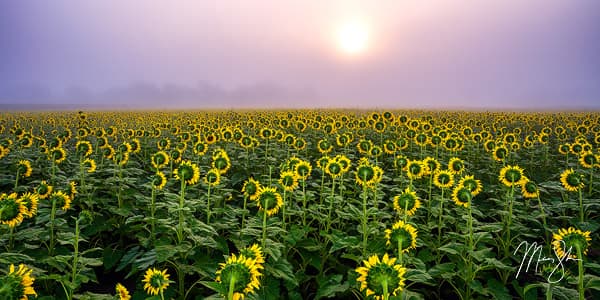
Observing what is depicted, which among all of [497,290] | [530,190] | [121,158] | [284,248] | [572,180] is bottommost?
[497,290]

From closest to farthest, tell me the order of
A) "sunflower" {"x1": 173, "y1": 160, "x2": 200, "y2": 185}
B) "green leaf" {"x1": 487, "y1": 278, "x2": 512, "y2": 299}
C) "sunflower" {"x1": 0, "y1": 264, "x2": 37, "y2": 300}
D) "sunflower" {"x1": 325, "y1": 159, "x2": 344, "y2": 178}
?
"sunflower" {"x1": 0, "y1": 264, "x2": 37, "y2": 300} < "green leaf" {"x1": 487, "y1": 278, "x2": 512, "y2": 299} < "sunflower" {"x1": 173, "y1": 160, "x2": 200, "y2": 185} < "sunflower" {"x1": 325, "y1": 159, "x2": 344, "y2": 178}

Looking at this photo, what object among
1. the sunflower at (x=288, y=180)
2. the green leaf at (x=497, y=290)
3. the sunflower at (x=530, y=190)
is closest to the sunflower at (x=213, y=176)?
the sunflower at (x=288, y=180)

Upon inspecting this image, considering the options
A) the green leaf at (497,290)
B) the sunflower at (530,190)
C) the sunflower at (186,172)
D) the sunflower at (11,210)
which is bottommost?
the green leaf at (497,290)

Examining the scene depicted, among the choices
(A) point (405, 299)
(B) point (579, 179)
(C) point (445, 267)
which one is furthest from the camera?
(B) point (579, 179)

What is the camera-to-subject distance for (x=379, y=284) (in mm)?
2311

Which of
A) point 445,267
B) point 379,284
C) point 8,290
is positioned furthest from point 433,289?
point 8,290

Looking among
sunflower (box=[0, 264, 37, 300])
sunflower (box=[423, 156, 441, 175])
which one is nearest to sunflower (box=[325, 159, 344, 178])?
sunflower (box=[423, 156, 441, 175])

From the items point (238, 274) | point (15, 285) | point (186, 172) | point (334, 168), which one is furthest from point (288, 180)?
point (15, 285)

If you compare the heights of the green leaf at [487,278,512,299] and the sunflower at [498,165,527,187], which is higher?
the sunflower at [498,165,527,187]

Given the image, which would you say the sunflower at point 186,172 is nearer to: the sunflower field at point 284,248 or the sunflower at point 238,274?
the sunflower field at point 284,248

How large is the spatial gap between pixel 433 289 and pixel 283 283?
2027 millimetres

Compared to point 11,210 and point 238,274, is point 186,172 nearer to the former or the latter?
point 11,210

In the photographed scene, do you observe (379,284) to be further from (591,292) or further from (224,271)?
(591,292)

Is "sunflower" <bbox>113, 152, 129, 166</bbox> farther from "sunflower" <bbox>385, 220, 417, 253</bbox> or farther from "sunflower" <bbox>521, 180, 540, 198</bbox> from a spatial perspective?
"sunflower" <bbox>521, 180, 540, 198</bbox>
